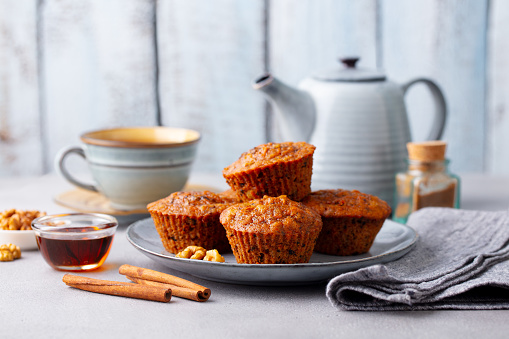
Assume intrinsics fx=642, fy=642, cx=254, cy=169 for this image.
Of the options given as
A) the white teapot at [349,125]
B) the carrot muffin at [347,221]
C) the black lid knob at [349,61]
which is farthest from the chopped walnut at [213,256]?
the black lid knob at [349,61]

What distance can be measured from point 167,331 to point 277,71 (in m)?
1.78

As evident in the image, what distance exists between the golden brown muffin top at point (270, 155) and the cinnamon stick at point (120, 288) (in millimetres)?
289

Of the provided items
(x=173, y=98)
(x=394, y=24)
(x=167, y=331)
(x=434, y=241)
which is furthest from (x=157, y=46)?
(x=167, y=331)

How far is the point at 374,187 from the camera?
5.31 ft

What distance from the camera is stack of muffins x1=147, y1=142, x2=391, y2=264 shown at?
115 centimetres

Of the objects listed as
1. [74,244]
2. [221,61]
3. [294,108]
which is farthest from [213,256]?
[221,61]

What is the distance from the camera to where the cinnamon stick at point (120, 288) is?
100 cm

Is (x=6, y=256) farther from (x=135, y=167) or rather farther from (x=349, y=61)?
(x=349, y=61)

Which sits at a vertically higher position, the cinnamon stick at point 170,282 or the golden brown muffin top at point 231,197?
the golden brown muffin top at point 231,197

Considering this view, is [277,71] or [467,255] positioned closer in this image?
[467,255]

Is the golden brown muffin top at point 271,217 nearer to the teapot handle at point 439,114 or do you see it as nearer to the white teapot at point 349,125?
the white teapot at point 349,125

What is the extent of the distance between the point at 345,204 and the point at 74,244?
506mm

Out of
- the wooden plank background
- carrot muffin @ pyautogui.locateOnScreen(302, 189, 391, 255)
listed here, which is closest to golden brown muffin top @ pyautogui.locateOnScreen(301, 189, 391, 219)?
carrot muffin @ pyautogui.locateOnScreen(302, 189, 391, 255)

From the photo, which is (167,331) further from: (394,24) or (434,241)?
(394,24)
